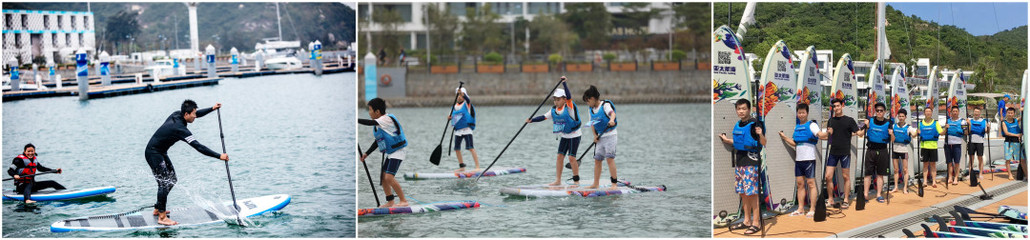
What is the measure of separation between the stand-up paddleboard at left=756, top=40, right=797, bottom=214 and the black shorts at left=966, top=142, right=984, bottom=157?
3.51m

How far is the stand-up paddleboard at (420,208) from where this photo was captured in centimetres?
945

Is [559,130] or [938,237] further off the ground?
[559,130]

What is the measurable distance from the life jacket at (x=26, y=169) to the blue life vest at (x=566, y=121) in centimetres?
492

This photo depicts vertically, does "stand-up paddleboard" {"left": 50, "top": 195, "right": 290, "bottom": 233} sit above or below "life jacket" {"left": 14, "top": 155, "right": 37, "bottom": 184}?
below

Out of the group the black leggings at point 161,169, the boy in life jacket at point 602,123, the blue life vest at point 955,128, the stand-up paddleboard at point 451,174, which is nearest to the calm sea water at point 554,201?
the stand-up paddleboard at point 451,174

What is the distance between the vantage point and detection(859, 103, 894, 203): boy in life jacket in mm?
10180

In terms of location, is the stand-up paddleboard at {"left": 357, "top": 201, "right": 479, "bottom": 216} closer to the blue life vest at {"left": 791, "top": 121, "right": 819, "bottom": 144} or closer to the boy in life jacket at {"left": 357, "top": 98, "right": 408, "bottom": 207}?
the boy in life jacket at {"left": 357, "top": 98, "right": 408, "bottom": 207}

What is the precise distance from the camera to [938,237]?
8070 millimetres

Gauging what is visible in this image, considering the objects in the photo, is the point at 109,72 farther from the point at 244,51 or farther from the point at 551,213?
the point at 551,213

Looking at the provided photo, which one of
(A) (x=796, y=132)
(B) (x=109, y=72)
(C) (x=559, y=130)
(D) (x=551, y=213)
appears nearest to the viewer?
(A) (x=796, y=132)

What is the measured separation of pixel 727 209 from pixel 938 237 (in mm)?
1588

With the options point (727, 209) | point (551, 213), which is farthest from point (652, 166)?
point (727, 209)

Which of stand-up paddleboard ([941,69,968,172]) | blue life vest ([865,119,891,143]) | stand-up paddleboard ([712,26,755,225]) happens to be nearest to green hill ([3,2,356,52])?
stand-up paddleboard ([712,26,755,225])

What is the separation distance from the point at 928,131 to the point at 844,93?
192 centimetres
